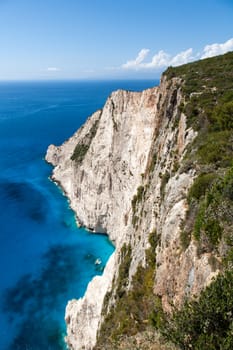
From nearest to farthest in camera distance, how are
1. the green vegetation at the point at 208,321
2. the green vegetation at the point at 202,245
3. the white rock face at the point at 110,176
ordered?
the green vegetation at the point at 208,321
the green vegetation at the point at 202,245
the white rock face at the point at 110,176

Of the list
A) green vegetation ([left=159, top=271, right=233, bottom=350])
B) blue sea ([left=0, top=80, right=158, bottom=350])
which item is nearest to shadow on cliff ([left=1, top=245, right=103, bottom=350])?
blue sea ([left=0, top=80, right=158, bottom=350])

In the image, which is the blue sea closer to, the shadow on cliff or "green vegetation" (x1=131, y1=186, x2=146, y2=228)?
the shadow on cliff

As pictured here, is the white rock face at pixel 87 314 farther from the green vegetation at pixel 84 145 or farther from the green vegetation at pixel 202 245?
the green vegetation at pixel 84 145

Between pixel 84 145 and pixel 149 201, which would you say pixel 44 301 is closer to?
pixel 149 201

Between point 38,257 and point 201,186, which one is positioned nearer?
point 201,186

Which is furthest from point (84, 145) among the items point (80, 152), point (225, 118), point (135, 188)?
point (225, 118)


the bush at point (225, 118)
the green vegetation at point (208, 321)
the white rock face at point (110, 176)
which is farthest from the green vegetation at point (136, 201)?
the green vegetation at point (208, 321)

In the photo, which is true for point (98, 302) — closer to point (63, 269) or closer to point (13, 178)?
point (63, 269)

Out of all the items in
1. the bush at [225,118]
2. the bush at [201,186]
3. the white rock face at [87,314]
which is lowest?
the white rock face at [87,314]
